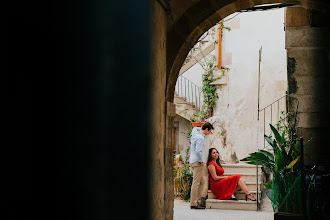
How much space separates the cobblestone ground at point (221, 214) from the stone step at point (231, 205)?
0.68 feet

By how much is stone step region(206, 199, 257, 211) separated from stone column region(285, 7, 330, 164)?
2.42 m

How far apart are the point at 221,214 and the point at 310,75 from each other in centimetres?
294

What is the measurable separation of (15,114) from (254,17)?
10.9 m

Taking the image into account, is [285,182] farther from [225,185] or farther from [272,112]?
[272,112]

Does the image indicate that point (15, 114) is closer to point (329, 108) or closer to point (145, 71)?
point (145, 71)

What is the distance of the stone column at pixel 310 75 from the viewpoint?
6.87 meters

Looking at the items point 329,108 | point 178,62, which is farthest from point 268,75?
point 178,62

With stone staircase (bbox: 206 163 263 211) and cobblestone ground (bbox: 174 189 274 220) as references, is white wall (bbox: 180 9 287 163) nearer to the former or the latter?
stone staircase (bbox: 206 163 263 211)

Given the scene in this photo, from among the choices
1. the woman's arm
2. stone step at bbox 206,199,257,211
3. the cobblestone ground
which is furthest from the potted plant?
the woman's arm

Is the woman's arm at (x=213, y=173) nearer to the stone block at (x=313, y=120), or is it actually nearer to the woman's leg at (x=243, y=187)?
the woman's leg at (x=243, y=187)

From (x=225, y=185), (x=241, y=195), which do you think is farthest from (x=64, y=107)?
(x=241, y=195)

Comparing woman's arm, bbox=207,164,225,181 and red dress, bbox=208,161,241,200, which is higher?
woman's arm, bbox=207,164,225,181

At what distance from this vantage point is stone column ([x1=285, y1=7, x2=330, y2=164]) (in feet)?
22.5

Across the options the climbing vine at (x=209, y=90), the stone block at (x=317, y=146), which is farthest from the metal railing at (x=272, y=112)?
the stone block at (x=317, y=146)
